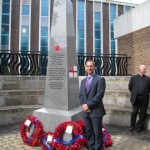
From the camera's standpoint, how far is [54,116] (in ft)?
18.1

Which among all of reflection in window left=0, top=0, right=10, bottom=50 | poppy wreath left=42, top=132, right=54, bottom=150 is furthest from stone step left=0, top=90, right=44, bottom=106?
reflection in window left=0, top=0, right=10, bottom=50

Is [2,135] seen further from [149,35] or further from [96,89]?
[149,35]

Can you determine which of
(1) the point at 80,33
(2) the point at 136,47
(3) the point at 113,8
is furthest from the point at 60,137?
(3) the point at 113,8

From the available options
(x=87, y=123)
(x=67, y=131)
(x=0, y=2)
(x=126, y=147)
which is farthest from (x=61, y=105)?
(x=0, y=2)

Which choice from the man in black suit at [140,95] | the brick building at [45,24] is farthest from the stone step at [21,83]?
the brick building at [45,24]

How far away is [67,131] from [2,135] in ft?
7.18

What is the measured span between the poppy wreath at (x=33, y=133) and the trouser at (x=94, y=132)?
1.32 m

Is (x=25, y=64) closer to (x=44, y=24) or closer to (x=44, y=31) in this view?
(x=44, y=31)

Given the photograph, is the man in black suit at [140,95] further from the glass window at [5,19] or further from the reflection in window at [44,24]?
the glass window at [5,19]

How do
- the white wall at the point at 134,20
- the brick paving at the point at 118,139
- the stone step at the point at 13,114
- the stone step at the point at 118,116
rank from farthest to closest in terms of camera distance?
the white wall at the point at 134,20 → the stone step at the point at 13,114 → the stone step at the point at 118,116 → the brick paving at the point at 118,139

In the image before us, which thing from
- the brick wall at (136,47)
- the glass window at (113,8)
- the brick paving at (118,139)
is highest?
the glass window at (113,8)

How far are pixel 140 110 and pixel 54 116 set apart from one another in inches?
102

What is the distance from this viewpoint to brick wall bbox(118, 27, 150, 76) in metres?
10.5

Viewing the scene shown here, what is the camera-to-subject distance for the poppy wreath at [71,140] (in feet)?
15.9
